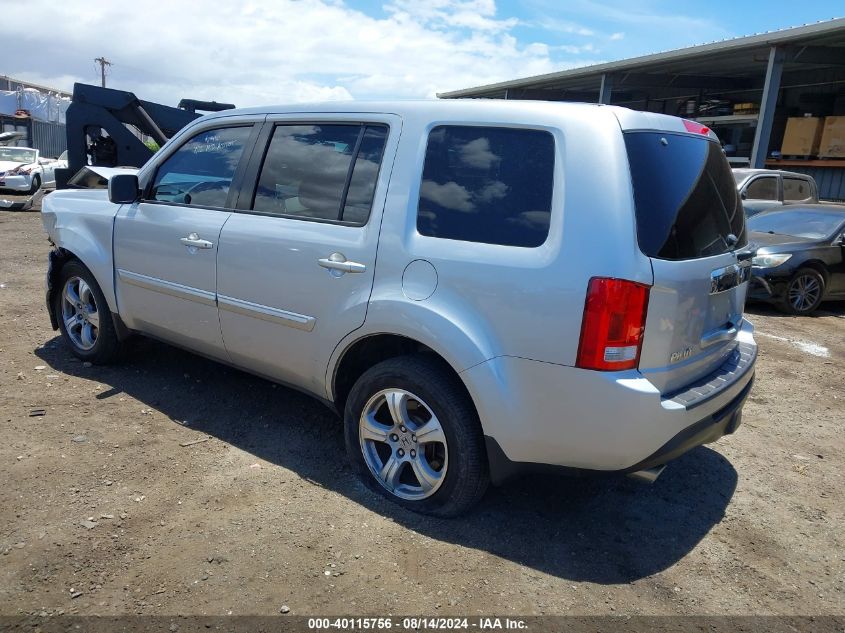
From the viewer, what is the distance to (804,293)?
323 inches

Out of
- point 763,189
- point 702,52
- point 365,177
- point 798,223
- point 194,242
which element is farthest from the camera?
point 702,52

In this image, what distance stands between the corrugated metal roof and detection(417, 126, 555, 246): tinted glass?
13.3 meters

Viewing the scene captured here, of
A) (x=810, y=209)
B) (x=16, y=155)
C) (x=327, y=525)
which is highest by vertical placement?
(x=810, y=209)

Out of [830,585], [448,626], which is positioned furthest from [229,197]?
[830,585]

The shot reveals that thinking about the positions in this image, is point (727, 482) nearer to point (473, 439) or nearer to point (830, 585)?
point (830, 585)

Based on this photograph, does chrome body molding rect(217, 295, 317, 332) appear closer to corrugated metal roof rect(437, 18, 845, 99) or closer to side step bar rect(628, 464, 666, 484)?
side step bar rect(628, 464, 666, 484)

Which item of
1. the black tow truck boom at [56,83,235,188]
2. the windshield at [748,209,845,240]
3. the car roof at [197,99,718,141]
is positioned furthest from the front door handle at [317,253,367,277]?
the black tow truck boom at [56,83,235,188]

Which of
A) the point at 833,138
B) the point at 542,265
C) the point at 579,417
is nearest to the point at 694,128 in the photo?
the point at 542,265

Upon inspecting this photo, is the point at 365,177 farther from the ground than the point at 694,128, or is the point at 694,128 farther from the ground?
the point at 694,128

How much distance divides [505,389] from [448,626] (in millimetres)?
925

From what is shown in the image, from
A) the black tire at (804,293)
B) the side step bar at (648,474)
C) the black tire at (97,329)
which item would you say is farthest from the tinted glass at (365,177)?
the black tire at (804,293)

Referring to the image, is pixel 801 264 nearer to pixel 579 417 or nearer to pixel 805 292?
pixel 805 292

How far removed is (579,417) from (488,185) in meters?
1.06

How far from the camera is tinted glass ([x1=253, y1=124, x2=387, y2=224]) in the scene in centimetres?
321
